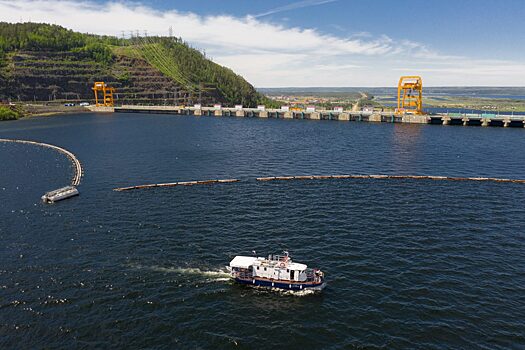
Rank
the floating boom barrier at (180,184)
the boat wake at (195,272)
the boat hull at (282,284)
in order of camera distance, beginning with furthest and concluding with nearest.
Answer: the floating boom barrier at (180,184) < the boat wake at (195,272) < the boat hull at (282,284)

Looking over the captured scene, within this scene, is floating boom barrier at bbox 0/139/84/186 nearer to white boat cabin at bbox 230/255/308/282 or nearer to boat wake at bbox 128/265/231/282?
boat wake at bbox 128/265/231/282

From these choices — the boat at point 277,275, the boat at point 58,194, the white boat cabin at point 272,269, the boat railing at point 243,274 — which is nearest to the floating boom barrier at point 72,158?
the boat at point 58,194

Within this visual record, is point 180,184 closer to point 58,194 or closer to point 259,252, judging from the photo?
point 58,194

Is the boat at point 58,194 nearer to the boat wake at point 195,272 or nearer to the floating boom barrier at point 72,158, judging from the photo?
the floating boom barrier at point 72,158

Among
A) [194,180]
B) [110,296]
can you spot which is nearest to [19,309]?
[110,296]

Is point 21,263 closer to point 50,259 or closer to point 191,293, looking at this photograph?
point 50,259

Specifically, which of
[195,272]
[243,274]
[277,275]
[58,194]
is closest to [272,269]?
[277,275]

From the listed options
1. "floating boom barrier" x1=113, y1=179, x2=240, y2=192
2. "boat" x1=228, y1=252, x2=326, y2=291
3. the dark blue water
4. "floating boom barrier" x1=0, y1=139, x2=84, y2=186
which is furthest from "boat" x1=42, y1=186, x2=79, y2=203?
"boat" x1=228, y1=252, x2=326, y2=291
